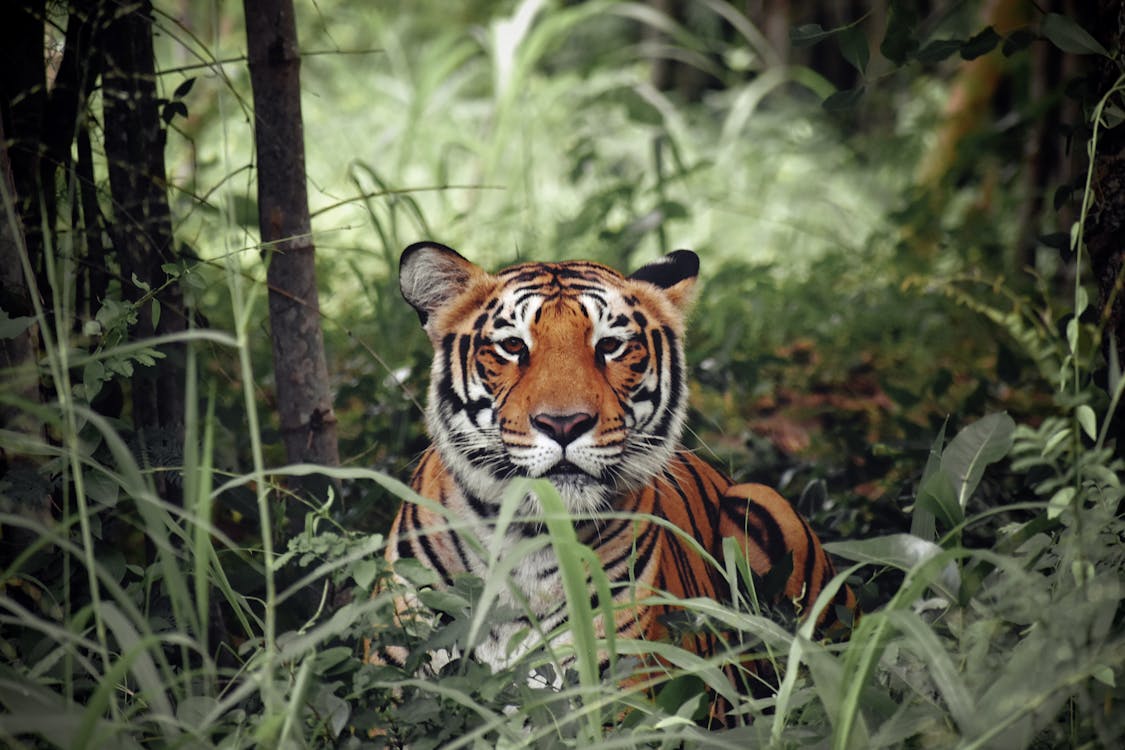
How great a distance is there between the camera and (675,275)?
1786 millimetres

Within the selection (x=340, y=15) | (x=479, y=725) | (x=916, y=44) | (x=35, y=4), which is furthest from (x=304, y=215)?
(x=340, y=15)

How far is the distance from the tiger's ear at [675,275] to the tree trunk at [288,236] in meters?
0.60

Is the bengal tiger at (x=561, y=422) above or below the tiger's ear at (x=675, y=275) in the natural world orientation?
below

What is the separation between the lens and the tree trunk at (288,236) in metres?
1.81

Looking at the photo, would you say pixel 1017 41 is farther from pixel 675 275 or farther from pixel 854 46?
pixel 675 275

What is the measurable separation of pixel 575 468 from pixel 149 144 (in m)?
1.01

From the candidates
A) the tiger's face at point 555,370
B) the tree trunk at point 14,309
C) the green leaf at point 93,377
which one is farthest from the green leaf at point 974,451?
the tree trunk at point 14,309

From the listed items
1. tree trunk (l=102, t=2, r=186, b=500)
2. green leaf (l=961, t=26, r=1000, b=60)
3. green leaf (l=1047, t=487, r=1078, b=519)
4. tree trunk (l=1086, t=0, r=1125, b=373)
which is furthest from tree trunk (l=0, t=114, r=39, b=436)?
tree trunk (l=1086, t=0, r=1125, b=373)

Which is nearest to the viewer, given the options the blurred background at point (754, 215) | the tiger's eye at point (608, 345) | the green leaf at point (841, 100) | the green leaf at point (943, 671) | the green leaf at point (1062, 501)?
the green leaf at point (943, 671)

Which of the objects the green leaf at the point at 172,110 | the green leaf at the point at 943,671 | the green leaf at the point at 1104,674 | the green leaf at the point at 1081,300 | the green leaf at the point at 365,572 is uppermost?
the green leaf at the point at 172,110

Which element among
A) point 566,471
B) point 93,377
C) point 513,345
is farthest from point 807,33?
point 93,377

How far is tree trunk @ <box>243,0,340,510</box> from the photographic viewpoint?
1.81 m

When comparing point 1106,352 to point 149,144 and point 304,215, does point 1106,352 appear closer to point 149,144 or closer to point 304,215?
point 304,215

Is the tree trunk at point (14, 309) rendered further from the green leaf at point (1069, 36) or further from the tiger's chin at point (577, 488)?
the green leaf at point (1069, 36)
